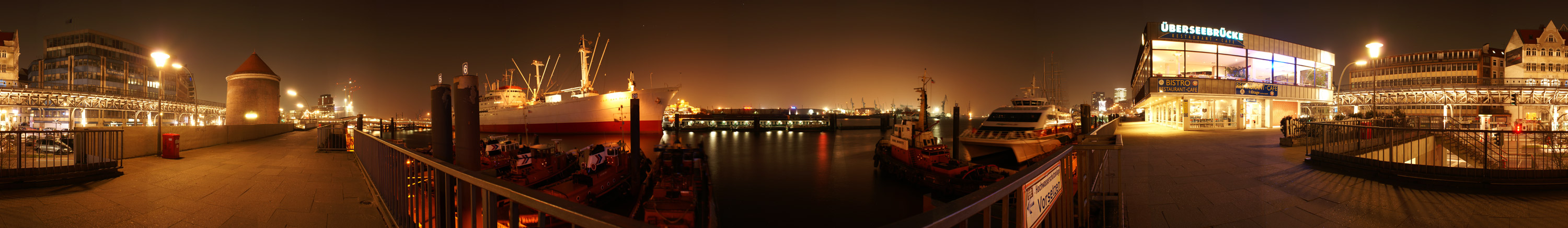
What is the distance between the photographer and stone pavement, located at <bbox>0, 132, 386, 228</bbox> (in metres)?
4.61

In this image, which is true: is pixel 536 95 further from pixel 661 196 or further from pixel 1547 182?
pixel 1547 182

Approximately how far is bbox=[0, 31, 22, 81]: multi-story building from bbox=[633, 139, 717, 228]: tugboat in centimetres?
6942

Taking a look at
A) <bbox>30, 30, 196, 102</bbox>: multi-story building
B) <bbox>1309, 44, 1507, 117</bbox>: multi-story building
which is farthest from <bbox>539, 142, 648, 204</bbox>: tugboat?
<bbox>30, 30, 196, 102</bbox>: multi-story building

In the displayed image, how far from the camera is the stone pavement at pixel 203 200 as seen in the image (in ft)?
15.1

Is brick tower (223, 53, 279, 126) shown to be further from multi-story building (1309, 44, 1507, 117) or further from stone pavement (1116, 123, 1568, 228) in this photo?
multi-story building (1309, 44, 1507, 117)

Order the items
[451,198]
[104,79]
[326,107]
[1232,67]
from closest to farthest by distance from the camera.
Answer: [451,198] → [1232,67] → [104,79] → [326,107]

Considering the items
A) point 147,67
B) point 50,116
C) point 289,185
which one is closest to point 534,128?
point 289,185

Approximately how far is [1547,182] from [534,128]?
158 feet

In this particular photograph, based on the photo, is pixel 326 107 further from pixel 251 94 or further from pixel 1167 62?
pixel 1167 62

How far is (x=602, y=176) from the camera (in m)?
11.4

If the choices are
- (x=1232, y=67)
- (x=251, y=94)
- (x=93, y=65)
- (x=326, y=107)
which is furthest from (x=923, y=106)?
(x=326, y=107)

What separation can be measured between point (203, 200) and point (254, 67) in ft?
95.9

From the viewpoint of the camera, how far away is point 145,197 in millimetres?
5602

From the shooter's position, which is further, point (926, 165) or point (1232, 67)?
point (1232, 67)
